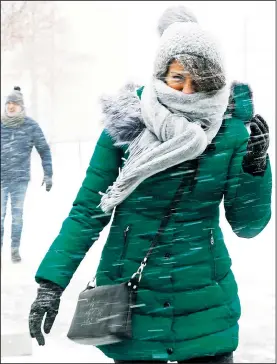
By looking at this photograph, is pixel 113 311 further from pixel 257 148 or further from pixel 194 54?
pixel 194 54

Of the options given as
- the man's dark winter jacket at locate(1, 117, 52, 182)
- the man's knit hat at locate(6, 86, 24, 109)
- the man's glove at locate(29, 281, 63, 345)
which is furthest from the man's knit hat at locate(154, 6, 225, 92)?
the man's knit hat at locate(6, 86, 24, 109)

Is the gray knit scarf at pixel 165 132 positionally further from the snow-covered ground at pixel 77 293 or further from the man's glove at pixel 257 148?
the snow-covered ground at pixel 77 293

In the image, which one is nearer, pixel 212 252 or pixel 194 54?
pixel 194 54

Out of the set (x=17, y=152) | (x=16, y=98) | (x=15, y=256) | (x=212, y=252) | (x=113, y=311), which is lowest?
(x=15, y=256)

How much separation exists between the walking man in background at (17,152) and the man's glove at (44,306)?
366 centimetres

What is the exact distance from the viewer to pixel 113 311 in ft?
7.81

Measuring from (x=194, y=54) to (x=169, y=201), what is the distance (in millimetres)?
446

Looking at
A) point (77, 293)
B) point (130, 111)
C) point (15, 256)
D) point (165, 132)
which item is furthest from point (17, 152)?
point (165, 132)

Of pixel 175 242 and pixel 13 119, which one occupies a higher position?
pixel 13 119

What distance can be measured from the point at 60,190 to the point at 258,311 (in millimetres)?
8364

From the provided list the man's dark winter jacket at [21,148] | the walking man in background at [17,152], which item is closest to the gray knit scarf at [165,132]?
the walking man in background at [17,152]

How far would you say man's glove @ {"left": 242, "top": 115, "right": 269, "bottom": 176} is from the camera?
224 cm

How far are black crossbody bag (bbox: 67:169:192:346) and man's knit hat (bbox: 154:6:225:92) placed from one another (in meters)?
0.30

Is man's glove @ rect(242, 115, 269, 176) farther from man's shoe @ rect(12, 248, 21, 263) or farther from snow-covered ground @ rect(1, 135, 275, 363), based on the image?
man's shoe @ rect(12, 248, 21, 263)
